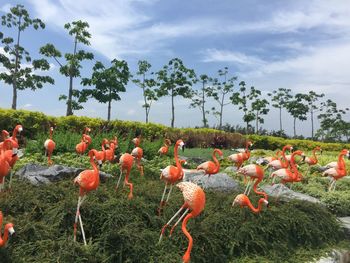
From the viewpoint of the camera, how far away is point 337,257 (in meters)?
5.46

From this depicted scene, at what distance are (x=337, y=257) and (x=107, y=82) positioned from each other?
21.4 m

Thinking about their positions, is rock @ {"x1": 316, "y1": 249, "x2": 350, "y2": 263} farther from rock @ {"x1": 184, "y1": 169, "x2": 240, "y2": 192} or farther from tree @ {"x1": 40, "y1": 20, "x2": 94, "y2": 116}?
tree @ {"x1": 40, "y1": 20, "x2": 94, "y2": 116}

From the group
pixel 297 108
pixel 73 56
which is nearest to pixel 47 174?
pixel 73 56

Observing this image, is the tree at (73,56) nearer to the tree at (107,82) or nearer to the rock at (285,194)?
the tree at (107,82)

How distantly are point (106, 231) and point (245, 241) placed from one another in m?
1.73

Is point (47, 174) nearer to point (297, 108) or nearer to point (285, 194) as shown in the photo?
point (285, 194)

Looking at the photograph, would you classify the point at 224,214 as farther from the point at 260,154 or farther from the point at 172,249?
the point at 260,154

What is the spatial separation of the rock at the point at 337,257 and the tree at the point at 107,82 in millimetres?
20691

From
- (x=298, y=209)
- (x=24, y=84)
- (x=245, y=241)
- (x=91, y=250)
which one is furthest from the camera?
(x=24, y=84)

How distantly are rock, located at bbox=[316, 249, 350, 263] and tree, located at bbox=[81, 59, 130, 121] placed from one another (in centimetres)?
2069

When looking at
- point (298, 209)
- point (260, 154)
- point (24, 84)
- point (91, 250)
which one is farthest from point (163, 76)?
point (91, 250)

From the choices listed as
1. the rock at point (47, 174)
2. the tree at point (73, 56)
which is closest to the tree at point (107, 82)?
the tree at point (73, 56)

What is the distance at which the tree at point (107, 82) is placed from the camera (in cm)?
2508

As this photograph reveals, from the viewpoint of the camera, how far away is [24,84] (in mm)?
24906
